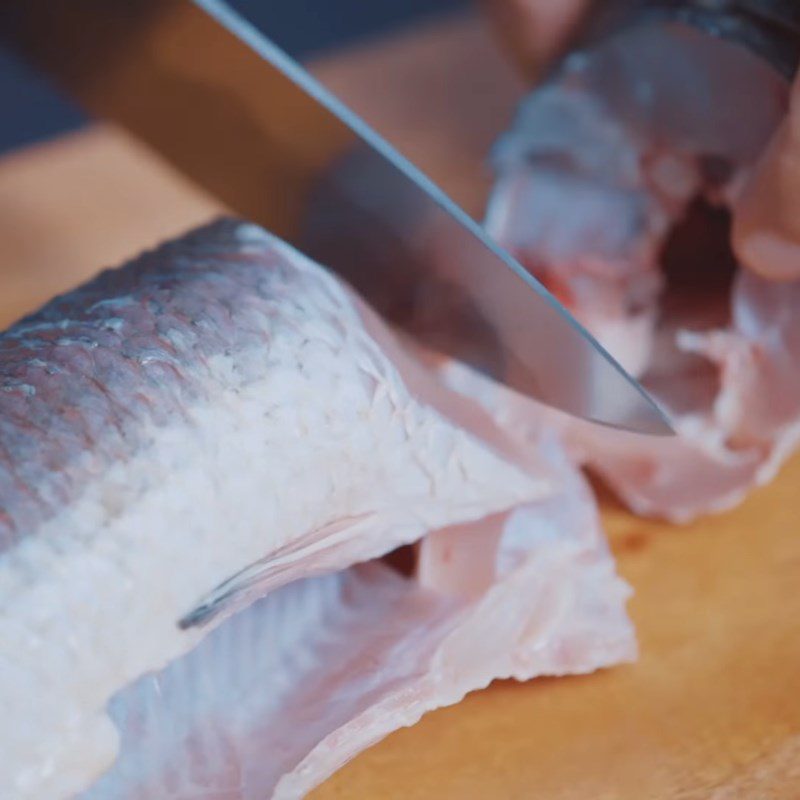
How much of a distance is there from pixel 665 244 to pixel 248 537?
655 mm

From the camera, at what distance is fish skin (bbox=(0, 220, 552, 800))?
0.83 metres

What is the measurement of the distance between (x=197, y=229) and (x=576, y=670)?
535 mm

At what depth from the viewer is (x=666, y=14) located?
1.27m

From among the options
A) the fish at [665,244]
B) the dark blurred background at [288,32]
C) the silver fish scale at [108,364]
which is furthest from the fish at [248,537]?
the dark blurred background at [288,32]

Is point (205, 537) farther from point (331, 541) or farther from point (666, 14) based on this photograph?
point (666, 14)

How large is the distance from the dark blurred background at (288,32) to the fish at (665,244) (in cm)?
141

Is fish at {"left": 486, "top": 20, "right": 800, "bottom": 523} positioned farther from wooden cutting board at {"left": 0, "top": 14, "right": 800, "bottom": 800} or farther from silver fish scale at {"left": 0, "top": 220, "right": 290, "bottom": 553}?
silver fish scale at {"left": 0, "top": 220, "right": 290, "bottom": 553}

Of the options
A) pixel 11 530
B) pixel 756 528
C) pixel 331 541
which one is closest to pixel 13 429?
pixel 11 530

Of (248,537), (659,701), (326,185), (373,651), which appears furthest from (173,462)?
(659,701)

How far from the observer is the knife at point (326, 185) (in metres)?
1.07

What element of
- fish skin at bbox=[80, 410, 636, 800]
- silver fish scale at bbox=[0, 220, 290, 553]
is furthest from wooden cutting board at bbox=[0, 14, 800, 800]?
silver fish scale at bbox=[0, 220, 290, 553]

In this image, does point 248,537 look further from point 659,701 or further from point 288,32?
point 288,32

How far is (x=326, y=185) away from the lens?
1.16 meters

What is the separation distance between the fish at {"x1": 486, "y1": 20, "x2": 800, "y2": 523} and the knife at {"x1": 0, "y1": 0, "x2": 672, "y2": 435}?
119 millimetres
